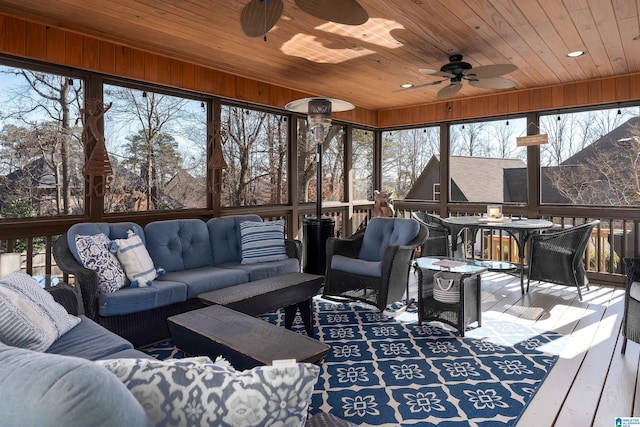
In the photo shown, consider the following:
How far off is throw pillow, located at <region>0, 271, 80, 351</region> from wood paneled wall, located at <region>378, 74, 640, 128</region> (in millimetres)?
5831

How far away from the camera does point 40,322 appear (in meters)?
1.82

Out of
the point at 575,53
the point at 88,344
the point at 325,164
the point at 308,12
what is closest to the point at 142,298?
the point at 88,344

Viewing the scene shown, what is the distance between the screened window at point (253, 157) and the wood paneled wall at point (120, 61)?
0.25 meters

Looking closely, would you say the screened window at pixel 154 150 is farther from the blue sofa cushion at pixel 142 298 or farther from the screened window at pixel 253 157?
the blue sofa cushion at pixel 142 298

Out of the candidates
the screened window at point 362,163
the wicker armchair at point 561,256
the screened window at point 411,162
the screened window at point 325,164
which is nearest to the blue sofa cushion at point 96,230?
the screened window at point 325,164

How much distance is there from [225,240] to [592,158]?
16.3 ft

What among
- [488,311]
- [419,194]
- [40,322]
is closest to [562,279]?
[488,311]

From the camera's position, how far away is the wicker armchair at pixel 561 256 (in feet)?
13.9

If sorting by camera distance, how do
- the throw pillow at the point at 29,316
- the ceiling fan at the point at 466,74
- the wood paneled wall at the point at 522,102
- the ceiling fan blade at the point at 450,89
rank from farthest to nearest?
1. the wood paneled wall at the point at 522,102
2. the ceiling fan blade at the point at 450,89
3. the ceiling fan at the point at 466,74
4. the throw pillow at the point at 29,316

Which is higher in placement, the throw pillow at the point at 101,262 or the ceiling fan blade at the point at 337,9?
the ceiling fan blade at the point at 337,9

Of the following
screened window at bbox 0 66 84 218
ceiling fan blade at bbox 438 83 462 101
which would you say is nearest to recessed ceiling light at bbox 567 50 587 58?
ceiling fan blade at bbox 438 83 462 101

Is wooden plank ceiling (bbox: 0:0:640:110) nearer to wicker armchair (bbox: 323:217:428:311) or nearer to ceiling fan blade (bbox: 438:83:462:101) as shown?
ceiling fan blade (bbox: 438:83:462:101)

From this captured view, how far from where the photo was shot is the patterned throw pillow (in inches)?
32.4

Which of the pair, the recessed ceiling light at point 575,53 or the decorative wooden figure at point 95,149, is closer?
the decorative wooden figure at point 95,149
